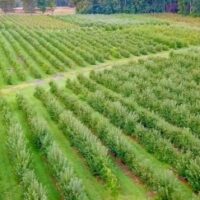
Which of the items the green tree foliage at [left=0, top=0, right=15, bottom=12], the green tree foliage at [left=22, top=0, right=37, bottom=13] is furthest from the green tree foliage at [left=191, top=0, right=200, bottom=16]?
the green tree foliage at [left=0, top=0, right=15, bottom=12]

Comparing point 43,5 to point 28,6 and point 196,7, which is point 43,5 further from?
point 196,7

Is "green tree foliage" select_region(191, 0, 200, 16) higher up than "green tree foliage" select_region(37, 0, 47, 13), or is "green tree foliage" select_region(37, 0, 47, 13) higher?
"green tree foliage" select_region(191, 0, 200, 16)

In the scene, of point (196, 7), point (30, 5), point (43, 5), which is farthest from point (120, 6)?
point (30, 5)

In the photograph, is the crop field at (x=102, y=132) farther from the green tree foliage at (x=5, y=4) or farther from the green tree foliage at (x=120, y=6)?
the green tree foliage at (x=5, y=4)

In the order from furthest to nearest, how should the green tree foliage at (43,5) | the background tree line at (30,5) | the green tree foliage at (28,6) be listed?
the green tree foliage at (28,6), the green tree foliage at (43,5), the background tree line at (30,5)

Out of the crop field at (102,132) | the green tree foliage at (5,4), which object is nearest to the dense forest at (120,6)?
the green tree foliage at (5,4)

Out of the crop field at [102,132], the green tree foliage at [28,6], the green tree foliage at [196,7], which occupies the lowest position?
the green tree foliage at [28,6]

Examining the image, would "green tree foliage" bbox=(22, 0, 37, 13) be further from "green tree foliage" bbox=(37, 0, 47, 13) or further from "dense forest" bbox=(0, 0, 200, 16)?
"green tree foliage" bbox=(37, 0, 47, 13)

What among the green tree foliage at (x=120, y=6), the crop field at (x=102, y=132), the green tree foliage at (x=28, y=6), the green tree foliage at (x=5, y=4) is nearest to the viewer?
the crop field at (x=102, y=132)
